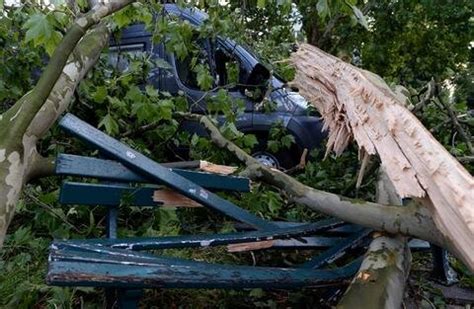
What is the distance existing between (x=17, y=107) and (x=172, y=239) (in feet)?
2.83

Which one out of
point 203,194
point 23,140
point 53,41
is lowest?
point 203,194

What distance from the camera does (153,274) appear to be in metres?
1.59

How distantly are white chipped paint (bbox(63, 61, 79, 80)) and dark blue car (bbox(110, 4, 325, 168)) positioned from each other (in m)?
2.49

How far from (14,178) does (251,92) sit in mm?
3468

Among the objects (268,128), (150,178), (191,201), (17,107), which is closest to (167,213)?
(191,201)

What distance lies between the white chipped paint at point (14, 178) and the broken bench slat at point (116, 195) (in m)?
0.23

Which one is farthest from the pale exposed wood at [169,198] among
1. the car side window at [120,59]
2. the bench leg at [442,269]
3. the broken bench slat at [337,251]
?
the car side window at [120,59]

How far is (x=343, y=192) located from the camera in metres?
3.94

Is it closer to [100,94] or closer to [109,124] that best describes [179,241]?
[109,124]

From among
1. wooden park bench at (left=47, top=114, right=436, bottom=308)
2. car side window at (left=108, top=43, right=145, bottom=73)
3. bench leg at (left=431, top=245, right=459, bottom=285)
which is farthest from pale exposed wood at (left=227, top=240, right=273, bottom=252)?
car side window at (left=108, top=43, right=145, bottom=73)

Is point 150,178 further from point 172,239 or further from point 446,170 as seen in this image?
point 446,170

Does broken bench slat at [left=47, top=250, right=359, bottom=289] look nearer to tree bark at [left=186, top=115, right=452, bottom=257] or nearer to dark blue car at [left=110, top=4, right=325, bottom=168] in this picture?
tree bark at [left=186, top=115, right=452, bottom=257]

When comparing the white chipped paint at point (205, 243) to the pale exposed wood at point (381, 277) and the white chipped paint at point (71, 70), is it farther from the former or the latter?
the white chipped paint at point (71, 70)

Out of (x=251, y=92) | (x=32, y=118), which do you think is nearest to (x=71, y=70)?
(x=32, y=118)
